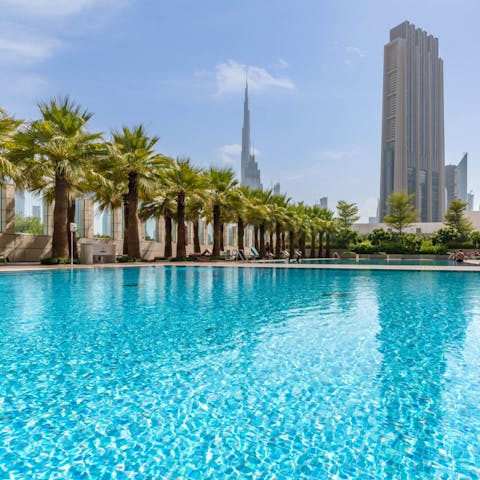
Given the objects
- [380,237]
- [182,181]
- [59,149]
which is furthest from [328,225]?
[59,149]

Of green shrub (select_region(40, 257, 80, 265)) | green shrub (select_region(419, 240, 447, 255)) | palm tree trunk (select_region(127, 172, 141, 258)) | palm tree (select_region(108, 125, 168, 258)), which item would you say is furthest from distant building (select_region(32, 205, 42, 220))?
green shrub (select_region(419, 240, 447, 255))

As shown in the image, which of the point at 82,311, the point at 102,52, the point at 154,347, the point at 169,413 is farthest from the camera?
the point at 102,52

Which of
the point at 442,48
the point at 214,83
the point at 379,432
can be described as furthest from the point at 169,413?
the point at 442,48

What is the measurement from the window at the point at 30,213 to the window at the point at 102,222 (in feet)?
13.9

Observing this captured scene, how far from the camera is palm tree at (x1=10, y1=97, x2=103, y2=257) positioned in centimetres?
2080

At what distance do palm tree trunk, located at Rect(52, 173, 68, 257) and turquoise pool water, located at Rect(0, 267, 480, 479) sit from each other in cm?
1564

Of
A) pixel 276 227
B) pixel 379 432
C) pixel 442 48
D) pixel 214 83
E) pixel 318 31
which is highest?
pixel 442 48

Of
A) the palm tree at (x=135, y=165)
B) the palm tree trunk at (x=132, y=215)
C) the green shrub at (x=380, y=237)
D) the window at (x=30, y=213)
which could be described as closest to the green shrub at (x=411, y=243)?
the green shrub at (x=380, y=237)

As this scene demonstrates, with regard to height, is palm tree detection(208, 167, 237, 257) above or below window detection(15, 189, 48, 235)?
above

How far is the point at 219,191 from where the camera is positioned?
32531 millimetres

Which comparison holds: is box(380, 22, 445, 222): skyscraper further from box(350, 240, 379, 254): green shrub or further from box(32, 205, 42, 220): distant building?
box(32, 205, 42, 220): distant building

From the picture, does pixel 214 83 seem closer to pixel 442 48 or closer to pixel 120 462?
pixel 120 462

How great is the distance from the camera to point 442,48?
168250 millimetres

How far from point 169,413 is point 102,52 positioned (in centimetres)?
2423
